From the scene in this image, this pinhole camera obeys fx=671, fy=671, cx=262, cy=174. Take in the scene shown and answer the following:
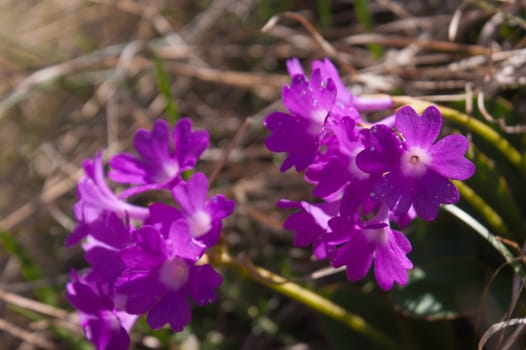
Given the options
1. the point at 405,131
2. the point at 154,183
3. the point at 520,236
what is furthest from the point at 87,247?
the point at 520,236

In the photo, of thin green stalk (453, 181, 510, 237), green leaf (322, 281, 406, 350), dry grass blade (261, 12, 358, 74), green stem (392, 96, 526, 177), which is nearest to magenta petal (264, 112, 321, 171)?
green stem (392, 96, 526, 177)

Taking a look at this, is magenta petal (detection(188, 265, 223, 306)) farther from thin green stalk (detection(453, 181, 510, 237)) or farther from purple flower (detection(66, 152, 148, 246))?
thin green stalk (detection(453, 181, 510, 237))

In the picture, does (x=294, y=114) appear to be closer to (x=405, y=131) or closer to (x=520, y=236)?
(x=405, y=131)

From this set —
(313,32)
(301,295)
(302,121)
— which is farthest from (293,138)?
(313,32)

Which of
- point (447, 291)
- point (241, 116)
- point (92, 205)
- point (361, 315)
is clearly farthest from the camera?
point (241, 116)

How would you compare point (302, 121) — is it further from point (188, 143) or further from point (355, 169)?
point (188, 143)

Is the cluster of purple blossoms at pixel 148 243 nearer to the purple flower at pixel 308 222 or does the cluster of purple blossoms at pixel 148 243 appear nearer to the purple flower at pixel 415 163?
the purple flower at pixel 308 222
